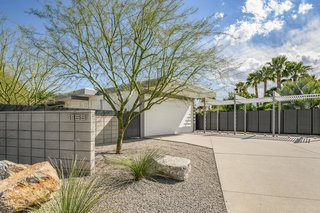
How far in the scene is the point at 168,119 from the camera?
13094 millimetres

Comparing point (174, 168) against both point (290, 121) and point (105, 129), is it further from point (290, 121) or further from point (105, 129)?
point (290, 121)

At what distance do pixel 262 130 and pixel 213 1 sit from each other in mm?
12722

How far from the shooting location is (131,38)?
18.2ft

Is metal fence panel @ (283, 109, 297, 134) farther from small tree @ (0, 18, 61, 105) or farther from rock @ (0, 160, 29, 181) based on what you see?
rock @ (0, 160, 29, 181)

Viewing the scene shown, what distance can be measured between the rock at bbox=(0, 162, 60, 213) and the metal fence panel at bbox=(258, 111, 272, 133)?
51.1ft

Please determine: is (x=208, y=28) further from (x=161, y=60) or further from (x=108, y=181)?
(x=108, y=181)

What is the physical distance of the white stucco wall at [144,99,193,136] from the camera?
1156cm

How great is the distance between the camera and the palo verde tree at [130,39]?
5.29m

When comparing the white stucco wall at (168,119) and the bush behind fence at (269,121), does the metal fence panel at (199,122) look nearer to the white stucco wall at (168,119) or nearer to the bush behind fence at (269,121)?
the bush behind fence at (269,121)

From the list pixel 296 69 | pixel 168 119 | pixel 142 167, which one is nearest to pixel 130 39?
pixel 142 167

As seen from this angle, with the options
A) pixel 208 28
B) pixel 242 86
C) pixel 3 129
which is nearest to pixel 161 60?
pixel 208 28

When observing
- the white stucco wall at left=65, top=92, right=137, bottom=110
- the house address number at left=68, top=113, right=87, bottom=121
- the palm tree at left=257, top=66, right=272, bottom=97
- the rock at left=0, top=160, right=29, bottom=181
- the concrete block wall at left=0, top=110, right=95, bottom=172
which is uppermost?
the palm tree at left=257, top=66, right=272, bottom=97

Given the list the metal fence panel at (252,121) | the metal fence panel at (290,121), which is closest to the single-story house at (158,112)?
the metal fence panel at (252,121)

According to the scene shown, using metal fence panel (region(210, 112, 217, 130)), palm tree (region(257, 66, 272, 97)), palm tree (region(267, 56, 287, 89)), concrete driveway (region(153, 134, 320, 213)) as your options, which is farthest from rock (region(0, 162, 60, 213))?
palm tree (region(267, 56, 287, 89))
